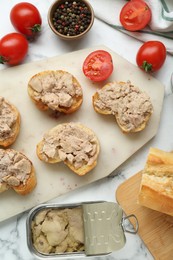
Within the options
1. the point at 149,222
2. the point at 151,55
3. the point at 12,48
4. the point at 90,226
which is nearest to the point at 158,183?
the point at 149,222

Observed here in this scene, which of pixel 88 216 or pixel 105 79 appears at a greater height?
pixel 105 79

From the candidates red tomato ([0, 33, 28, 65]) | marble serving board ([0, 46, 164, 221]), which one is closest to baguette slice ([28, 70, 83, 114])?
marble serving board ([0, 46, 164, 221])

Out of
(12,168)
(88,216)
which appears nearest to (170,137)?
(88,216)

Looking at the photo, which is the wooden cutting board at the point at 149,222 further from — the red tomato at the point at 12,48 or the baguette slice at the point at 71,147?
the red tomato at the point at 12,48

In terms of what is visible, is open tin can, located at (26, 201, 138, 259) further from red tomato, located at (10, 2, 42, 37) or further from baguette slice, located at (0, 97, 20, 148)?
red tomato, located at (10, 2, 42, 37)

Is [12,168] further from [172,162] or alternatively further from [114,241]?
[172,162]

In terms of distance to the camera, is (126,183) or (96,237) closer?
(96,237)
